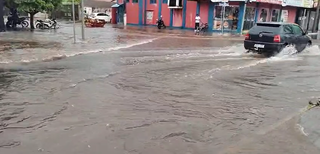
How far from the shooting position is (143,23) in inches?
1475

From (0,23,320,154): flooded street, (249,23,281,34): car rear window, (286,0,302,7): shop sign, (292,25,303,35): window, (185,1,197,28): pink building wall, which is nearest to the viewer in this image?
(0,23,320,154): flooded street

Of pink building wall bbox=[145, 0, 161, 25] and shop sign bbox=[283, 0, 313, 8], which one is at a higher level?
shop sign bbox=[283, 0, 313, 8]

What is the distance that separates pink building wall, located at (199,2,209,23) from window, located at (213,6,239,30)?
85 centimetres

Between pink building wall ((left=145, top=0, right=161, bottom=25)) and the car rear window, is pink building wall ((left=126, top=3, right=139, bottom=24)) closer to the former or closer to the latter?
pink building wall ((left=145, top=0, right=161, bottom=25))

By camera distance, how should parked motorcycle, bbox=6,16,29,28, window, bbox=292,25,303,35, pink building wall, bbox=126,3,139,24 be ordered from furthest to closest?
1. pink building wall, bbox=126,3,139,24
2. parked motorcycle, bbox=6,16,29,28
3. window, bbox=292,25,303,35

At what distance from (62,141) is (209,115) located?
283cm

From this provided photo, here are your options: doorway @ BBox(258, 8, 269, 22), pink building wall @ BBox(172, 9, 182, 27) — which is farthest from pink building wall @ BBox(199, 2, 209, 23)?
doorway @ BBox(258, 8, 269, 22)

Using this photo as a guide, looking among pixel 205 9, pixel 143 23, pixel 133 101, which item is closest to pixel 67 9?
pixel 143 23

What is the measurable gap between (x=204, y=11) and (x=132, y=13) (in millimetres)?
11088

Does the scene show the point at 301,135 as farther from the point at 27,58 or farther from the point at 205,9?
the point at 205,9

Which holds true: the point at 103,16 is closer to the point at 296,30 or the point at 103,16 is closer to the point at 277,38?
the point at 296,30

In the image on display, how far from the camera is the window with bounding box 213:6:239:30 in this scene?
29311 millimetres

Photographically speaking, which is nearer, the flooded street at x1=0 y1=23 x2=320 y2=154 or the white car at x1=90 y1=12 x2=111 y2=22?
the flooded street at x1=0 y1=23 x2=320 y2=154

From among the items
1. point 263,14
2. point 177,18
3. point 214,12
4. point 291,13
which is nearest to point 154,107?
point 214,12
